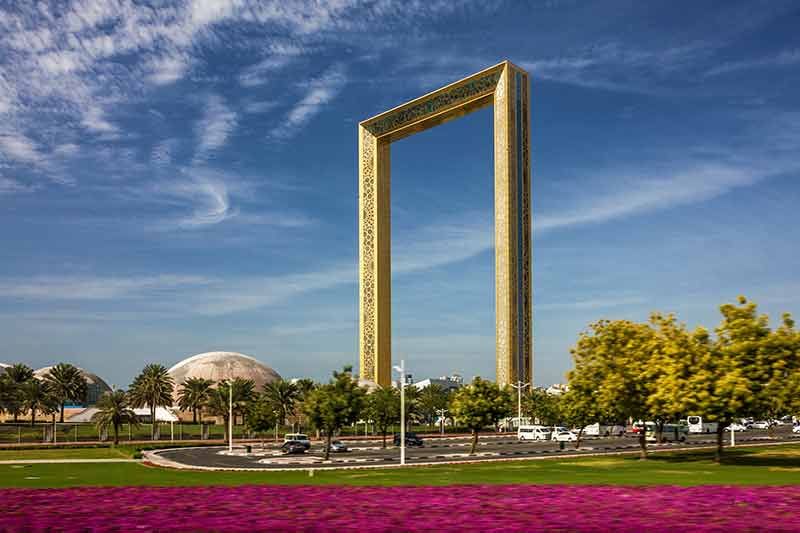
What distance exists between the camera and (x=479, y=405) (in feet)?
226

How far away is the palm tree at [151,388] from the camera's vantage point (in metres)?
113

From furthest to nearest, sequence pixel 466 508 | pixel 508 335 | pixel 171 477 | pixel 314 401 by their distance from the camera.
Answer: pixel 508 335 → pixel 314 401 → pixel 171 477 → pixel 466 508

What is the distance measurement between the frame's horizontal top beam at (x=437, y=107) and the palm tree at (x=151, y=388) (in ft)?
192

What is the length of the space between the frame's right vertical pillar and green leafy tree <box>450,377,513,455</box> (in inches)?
2127

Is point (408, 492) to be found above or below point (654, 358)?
below

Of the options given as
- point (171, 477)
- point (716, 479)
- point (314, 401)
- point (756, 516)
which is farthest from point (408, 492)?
point (314, 401)

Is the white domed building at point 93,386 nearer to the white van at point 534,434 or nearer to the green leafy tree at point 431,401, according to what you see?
the green leafy tree at point 431,401

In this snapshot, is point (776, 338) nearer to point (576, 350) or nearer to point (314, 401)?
point (576, 350)

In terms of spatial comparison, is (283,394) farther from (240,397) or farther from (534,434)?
(534,434)

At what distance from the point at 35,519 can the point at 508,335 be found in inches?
4211

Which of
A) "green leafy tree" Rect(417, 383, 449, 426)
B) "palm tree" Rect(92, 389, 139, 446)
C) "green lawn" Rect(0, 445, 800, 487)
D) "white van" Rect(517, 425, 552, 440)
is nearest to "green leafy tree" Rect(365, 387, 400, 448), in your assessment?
"white van" Rect(517, 425, 552, 440)

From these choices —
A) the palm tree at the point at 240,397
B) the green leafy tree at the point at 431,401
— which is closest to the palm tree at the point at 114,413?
the palm tree at the point at 240,397

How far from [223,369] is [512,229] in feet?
278

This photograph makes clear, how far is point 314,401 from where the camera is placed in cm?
6750
